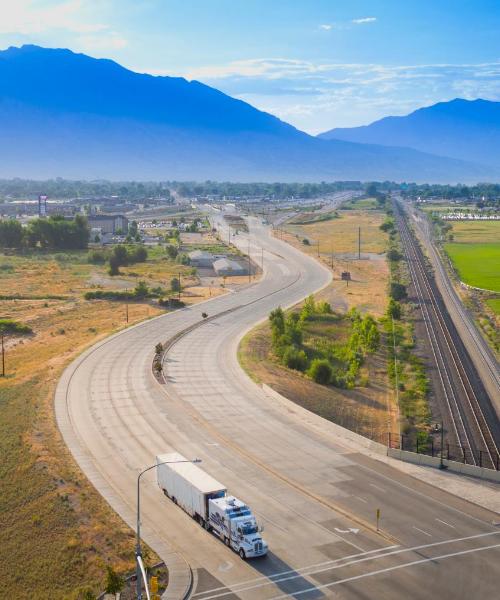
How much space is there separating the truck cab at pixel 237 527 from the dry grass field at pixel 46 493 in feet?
12.9

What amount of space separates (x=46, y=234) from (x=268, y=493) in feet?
425

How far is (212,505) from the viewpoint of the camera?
1412 inches

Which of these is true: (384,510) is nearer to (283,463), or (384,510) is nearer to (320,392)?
(283,463)

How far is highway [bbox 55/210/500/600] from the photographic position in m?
32.6

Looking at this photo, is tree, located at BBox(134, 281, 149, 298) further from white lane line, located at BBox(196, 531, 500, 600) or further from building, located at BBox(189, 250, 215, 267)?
white lane line, located at BBox(196, 531, 500, 600)

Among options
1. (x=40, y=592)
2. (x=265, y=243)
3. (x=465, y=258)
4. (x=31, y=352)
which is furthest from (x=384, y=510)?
(x=265, y=243)

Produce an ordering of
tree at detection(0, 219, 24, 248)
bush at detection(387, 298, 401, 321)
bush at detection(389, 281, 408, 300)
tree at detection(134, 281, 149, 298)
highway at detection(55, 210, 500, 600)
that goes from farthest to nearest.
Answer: tree at detection(0, 219, 24, 248) < bush at detection(389, 281, 408, 300) < tree at detection(134, 281, 149, 298) < bush at detection(387, 298, 401, 321) < highway at detection(55, 210, 500, 600)

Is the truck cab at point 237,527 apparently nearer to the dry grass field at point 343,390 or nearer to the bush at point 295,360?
the dry grass field at point 343,390

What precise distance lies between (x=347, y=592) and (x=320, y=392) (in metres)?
31.9

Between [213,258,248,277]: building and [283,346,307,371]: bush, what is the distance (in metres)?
60.7

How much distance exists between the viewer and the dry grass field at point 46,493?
109 ft

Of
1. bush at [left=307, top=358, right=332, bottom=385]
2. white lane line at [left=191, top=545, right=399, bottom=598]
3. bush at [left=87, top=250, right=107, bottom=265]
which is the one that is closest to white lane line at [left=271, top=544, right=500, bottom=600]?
white lane line at [left=191, top=545, right=399, bottom=598]

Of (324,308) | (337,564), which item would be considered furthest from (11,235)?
(337,564)

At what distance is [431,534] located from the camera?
36875 mm
